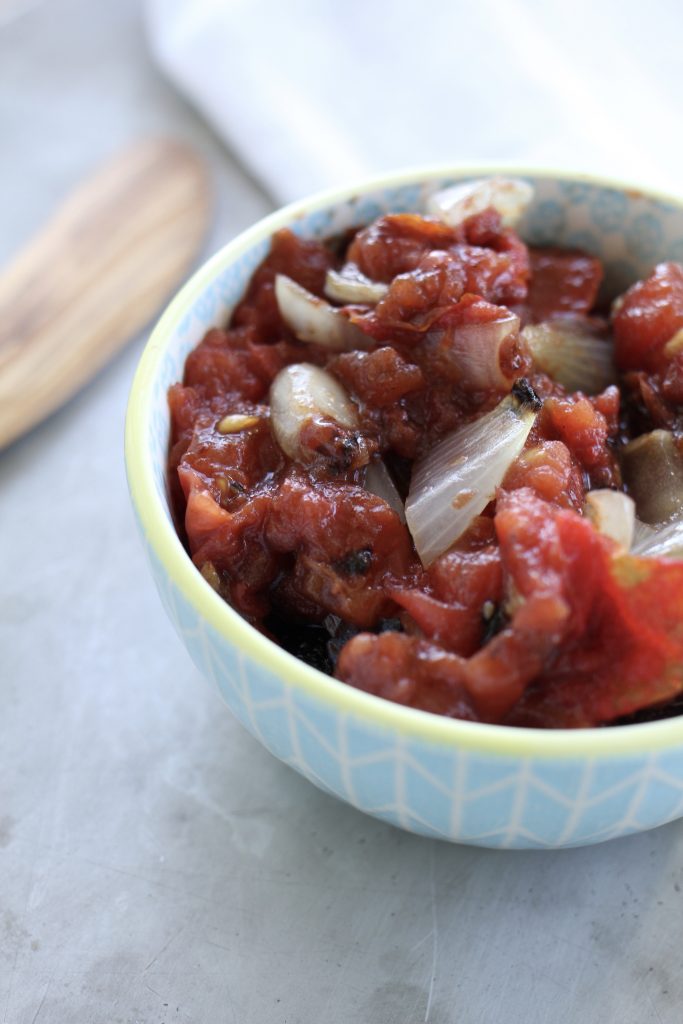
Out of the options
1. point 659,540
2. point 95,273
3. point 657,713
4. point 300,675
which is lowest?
point 657,713

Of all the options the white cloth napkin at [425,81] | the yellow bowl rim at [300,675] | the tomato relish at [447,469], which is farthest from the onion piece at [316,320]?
the white cloth napkin at [425,81]

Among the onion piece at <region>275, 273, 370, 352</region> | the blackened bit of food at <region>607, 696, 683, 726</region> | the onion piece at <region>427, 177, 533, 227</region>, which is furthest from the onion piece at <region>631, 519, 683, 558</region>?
the onion piece at <region>427, 177, 533, 227</region>

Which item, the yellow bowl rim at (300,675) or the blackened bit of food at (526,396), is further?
the blackened bit of food at (526,396)

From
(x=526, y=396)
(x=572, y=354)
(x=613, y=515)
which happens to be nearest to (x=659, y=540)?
(x=613, y=515)

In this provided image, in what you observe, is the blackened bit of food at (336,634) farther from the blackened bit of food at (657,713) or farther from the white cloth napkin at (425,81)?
the white cloth napkin at (425,81)

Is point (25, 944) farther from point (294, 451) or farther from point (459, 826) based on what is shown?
point (294, 451)

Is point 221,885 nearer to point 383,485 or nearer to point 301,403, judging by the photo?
point 383,485

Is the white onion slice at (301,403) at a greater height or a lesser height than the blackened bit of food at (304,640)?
greater

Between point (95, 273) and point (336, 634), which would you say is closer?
point (336, 634)
